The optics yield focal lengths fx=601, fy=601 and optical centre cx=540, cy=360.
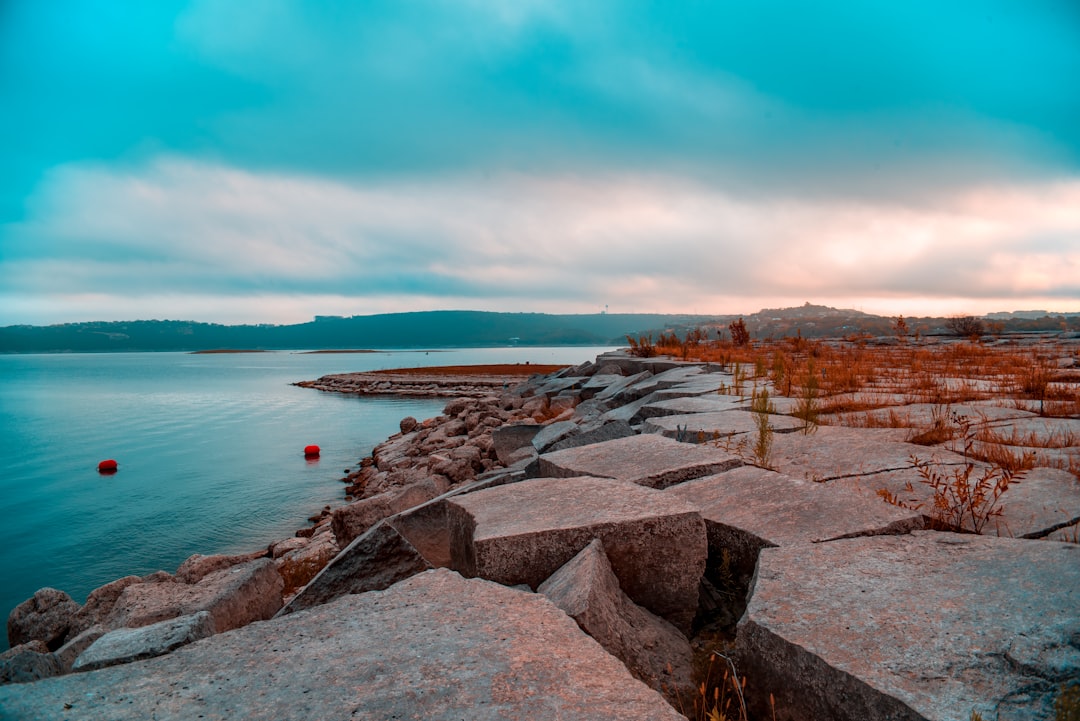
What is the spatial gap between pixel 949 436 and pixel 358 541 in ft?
12.2

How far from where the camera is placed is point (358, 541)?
289 cm

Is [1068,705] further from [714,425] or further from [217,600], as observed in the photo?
[714,425]

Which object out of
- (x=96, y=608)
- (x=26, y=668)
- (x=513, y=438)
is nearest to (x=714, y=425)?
(x=513, y=438)

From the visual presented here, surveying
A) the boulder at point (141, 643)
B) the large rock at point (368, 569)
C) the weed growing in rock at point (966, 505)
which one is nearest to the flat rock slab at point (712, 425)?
the weed growing in rock at point (966, 505)

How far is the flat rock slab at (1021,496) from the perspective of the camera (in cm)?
244

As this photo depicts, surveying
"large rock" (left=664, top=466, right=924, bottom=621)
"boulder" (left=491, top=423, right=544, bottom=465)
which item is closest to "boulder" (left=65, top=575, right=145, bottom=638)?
"large rock" (left=664, top=466, right=924, bottom=621)

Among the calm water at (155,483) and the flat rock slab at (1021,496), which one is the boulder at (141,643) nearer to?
the flat rock slab at (1021,496)

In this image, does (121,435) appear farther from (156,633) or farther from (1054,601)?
(1054,601)

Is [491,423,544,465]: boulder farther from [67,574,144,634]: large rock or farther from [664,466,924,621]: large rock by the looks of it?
[664,466,924,621]: large rock

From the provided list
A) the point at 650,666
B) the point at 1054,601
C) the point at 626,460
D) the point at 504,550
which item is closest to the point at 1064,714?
the point at 1054,601

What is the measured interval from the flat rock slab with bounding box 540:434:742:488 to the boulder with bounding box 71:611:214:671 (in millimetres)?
2008

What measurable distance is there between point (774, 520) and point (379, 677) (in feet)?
5.70

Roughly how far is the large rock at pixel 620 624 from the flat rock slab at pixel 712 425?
2.33 metres

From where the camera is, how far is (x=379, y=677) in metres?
1.46
